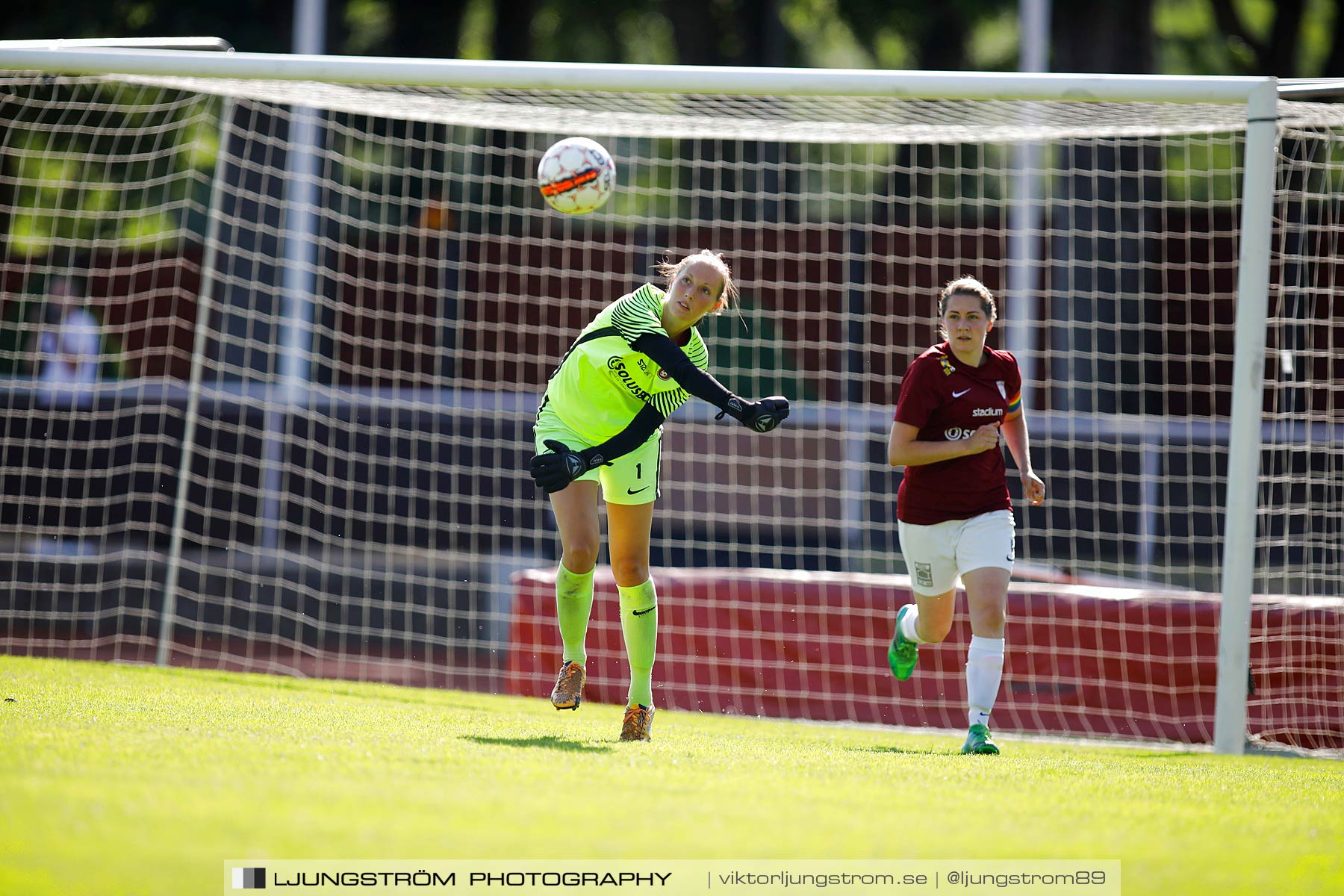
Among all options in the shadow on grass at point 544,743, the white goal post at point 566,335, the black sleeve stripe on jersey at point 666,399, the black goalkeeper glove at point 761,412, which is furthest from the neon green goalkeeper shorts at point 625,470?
the white goal post at point 566,335

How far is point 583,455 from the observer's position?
529 centimetres

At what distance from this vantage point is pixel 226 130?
9461 millimetres

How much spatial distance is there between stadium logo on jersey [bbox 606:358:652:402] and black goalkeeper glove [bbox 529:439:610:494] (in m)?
0.33

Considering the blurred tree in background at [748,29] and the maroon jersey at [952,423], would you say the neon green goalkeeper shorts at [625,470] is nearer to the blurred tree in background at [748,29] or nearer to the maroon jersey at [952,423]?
the maroon jersey at [952,423]

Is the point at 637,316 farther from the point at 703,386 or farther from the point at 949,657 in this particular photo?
the point at 949,657

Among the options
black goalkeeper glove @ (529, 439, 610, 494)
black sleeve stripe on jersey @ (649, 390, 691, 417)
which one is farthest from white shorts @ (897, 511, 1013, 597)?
black goalkeeper glove @ (529, 439, 610, 494)

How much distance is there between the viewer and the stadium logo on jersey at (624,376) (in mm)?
5457

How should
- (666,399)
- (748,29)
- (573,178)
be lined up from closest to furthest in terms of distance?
(666,399) < (573,178) < (748,29)

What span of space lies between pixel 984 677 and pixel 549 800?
2840mm

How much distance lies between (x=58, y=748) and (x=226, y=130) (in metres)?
6.32

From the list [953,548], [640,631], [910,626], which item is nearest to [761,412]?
[640,631]

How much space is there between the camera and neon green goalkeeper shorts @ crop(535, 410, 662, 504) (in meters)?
5.39

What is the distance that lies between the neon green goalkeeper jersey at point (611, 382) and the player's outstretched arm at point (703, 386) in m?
0.19

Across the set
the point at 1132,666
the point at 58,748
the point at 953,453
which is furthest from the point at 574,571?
the point at 1132,666
